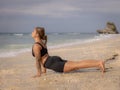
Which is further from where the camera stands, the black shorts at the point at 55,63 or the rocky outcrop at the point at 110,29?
the rocky outcrop at the point at 110,29

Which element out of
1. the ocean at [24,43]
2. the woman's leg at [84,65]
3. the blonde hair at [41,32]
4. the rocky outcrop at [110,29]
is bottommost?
the rocky outcrop at [110,29]

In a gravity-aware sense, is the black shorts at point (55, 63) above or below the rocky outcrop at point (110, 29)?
above

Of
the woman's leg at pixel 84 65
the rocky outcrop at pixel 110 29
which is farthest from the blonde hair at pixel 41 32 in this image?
the rocky outcrop at pixel 110 29

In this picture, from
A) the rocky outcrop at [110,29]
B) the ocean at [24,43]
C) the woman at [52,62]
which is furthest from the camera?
the rocky outcrop at [110,29]

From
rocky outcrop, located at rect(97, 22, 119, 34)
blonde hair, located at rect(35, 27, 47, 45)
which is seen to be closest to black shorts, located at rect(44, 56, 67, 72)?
blonde hair, located at rect(35, 27, 47, 45)

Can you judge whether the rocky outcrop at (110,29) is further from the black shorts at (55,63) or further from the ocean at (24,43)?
the black shorts at (55,63)

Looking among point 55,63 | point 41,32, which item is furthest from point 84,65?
point 41,32

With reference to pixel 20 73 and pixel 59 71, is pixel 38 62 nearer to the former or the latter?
pixel 59 71

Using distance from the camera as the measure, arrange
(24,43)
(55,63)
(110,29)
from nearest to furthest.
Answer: (55,63), (24,43), (110,29)

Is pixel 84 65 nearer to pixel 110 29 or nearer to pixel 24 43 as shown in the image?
pixel 24 43

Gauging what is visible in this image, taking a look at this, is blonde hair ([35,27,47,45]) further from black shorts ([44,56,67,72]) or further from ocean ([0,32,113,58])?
ocean ([0,32,113,58])

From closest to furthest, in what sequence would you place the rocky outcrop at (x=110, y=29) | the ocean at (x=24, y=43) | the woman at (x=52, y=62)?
the woman at (x=52, y=62), the ocean at (x=24, y=43), the rocky outcrop at (x=110, y=29)

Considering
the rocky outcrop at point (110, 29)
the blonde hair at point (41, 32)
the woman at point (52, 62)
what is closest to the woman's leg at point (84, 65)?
the woman at point (52, 62)

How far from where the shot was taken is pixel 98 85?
19.5 ft
